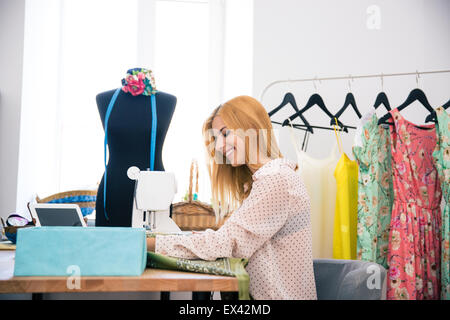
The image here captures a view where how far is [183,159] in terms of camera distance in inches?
150

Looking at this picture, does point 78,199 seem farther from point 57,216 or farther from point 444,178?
point 444,178

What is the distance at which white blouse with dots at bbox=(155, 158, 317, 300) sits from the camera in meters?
1.13

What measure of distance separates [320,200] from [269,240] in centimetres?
122

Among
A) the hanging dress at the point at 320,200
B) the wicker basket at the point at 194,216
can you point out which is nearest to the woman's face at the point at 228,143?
the hanging dress at the point at 320,200

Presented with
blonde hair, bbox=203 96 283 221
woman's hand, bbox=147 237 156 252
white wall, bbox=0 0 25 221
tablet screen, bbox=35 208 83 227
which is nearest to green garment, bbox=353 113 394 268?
blonde hair, bbox=203 96 283 221

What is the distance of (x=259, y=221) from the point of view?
47.0 inches

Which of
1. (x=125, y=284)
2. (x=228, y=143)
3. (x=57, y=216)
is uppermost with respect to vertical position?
(x=228, y=143)

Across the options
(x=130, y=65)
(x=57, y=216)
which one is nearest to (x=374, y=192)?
(x=57, y=216)

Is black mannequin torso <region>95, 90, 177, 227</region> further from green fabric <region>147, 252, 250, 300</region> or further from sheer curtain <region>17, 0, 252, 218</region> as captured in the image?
sheer curtain <region>17, 0, 252, 218</region>

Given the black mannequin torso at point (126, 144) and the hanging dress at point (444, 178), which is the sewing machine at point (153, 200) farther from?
the hanging dress at point (444, 178)

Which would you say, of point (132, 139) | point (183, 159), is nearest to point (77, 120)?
point (183, 159)

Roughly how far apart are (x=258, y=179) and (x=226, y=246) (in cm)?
27
